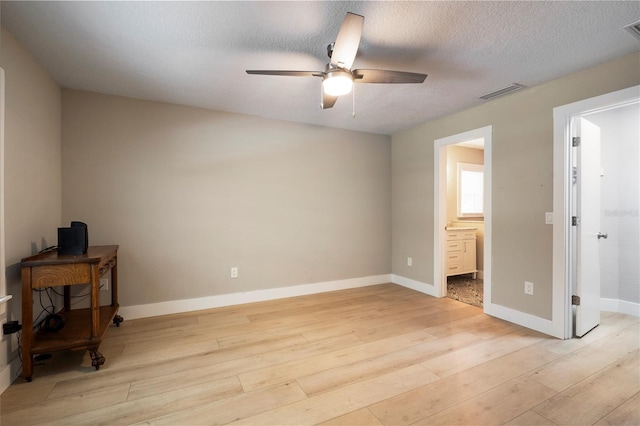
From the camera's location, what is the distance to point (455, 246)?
14.5ft

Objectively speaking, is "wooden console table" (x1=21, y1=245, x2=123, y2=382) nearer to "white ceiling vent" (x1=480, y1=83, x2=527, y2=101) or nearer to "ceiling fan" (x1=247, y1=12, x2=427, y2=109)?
"ceiling fan" (x1=247, y1=12, x2=427, y2=109)

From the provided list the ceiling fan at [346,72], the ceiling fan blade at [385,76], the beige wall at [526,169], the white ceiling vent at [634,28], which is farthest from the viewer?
the beige wall at [526,169]

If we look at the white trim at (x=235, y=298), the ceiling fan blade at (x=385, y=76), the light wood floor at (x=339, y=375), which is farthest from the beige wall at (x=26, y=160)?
the ceiling fan blade at (x=385, y=76)

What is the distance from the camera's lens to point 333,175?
4070 mm

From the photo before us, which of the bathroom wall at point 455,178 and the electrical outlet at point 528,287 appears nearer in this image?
the electrical outlet at point 528,287

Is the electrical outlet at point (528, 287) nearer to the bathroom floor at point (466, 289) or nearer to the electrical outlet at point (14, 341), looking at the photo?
the bathroom floor at point (466, 289)

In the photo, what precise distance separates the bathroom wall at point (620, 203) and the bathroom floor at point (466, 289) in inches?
52.5

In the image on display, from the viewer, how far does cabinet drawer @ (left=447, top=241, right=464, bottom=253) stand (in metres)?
4.34

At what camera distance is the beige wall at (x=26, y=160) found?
1850 mm

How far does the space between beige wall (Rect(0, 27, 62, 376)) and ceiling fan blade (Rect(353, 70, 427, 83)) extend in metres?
2.29

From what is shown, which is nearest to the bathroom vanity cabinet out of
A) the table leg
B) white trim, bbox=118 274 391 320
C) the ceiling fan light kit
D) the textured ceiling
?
white trim, bbox=118 274 391 320

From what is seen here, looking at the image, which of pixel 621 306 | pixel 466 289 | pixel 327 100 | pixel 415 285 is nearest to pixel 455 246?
pixel 466 289

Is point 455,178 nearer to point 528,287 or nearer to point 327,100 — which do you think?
point 528,287

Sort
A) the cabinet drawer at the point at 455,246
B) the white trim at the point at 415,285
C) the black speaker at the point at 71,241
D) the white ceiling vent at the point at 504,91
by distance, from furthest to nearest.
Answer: the cabinet drawer at the point at 455,246
the white trim at the point at 415,285
the white ceiling vent at the point at 504,91
the black speaker at the point at 71,241
